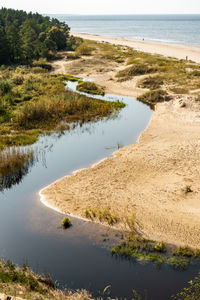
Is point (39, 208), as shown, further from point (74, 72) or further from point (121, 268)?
point (74, 72)

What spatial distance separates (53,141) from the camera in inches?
1036

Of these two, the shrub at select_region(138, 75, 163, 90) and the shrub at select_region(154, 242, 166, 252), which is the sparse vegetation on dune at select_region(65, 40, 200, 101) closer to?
the shrub at select_region(138, 75, 163, 90)

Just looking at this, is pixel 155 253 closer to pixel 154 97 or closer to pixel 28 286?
pixel 28 286

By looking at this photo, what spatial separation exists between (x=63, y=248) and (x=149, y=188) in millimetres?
7029

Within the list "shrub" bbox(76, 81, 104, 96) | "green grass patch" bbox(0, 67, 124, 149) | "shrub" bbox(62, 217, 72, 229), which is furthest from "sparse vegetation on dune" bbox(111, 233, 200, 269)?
Result: "shrub" bbox(76, 81, 104, 96)

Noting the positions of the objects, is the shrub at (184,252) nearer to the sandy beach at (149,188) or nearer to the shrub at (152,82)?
the sandy beach at (149,188)

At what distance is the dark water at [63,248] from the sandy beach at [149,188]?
123 centimetres

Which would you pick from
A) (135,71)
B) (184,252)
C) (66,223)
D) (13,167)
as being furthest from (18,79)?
(184,252)

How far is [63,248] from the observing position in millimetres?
14094

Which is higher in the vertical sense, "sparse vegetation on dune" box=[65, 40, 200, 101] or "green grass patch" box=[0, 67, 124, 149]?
"sparse vegetation on dune" box=[65, 40, 200, 101]

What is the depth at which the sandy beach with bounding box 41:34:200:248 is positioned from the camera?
51.1 feet

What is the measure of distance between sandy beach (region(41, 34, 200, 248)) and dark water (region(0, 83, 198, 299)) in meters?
1.23

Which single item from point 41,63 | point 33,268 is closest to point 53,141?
point 33,268

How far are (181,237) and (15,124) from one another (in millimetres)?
19786
